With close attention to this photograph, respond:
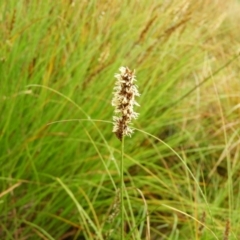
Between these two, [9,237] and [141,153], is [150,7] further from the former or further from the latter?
[9,237]

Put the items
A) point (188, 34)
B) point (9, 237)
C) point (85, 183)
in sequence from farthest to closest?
point (188, 34)
point (85, 183)
point (9, 237)

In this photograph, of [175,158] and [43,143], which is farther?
[175,158]

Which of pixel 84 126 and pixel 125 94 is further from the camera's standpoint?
pixel 84 126

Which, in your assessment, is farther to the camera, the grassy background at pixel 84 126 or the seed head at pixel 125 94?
the grassy background at pixel 84 126

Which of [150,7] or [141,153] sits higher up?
[150,7]

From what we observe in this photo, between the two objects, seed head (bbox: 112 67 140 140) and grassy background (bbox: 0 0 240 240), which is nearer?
seed head (bbox: 112 67 140 140)

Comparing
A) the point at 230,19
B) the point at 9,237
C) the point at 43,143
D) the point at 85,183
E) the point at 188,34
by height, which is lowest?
the point at 9,237

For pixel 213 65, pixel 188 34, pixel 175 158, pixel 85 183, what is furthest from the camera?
pixel 213 65

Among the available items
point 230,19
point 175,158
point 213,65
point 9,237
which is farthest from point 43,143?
point 230,19
